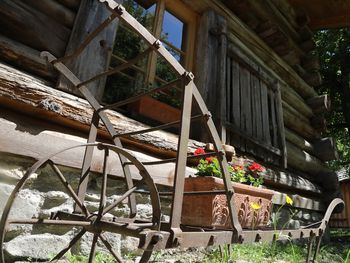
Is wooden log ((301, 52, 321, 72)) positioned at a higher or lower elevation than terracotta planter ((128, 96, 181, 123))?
higher

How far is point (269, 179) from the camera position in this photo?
12.0ft

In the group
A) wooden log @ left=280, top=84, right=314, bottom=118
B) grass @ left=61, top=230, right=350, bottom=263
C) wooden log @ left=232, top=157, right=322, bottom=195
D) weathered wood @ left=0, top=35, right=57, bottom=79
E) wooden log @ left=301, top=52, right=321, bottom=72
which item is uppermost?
→ wooden log @ left=301, top=52, right=321, bottom=72

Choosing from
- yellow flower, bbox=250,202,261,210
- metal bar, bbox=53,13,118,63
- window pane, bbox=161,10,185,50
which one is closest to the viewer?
metal bar, bbox=53,13,118,63

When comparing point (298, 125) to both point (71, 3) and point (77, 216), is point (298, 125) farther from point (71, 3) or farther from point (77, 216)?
point (77, 216)

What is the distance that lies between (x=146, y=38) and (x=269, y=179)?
2836 mm

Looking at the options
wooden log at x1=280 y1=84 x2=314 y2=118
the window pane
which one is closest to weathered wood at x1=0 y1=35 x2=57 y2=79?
the window pane

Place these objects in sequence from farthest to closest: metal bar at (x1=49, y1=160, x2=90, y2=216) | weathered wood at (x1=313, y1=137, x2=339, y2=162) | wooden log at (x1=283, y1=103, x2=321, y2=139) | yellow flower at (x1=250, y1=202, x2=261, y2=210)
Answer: weathered wood at (x1=313, y1=137, x2=339, y2=162)
wooden log at (x1=283, y1=103, x2=321, y2=139)
yellow flower at (x1=250, y1=202, x2=261, y2=210)
metal bar at (x1=49, y1=160, x2=90, y2=216)

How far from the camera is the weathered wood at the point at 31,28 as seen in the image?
6.35ft

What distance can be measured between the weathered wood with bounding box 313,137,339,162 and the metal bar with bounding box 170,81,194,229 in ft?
14.6

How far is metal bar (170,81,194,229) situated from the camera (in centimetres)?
118

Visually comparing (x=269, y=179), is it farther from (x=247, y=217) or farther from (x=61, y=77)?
(x=61, y=77)

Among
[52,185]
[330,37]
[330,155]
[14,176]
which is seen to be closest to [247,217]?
[52,185]

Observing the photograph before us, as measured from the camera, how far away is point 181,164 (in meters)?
1.23

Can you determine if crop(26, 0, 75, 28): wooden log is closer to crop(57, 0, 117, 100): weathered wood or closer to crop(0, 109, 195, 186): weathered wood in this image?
crop(57, 0, 117, 100): weathered wood
